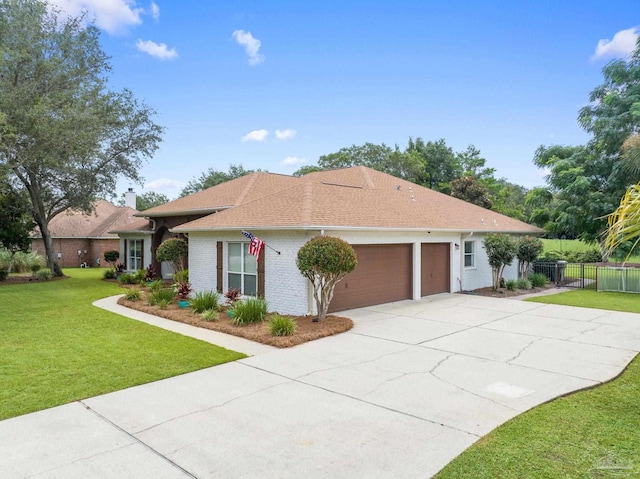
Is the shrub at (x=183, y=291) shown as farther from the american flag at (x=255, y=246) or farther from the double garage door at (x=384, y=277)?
the double garage door at (x=384, y=277)

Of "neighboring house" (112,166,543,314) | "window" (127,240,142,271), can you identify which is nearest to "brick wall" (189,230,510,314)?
"neighboring house" (112,166,543,314)

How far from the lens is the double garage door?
12652 millimetres

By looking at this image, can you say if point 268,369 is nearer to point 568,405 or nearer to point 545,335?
point 568,405

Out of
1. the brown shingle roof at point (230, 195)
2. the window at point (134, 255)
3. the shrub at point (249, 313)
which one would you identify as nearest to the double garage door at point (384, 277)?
the shrub at point (249, 313)

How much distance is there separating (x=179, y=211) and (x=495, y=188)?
33.0m

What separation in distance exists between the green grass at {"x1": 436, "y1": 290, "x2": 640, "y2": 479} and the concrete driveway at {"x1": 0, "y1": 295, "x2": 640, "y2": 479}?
0.23 m

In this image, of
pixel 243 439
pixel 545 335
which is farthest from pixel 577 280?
pixel 243 439

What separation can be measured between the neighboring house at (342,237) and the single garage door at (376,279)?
3 cm

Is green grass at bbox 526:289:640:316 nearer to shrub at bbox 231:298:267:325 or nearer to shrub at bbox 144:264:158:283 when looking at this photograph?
shrub at bbox 231:298:267:325

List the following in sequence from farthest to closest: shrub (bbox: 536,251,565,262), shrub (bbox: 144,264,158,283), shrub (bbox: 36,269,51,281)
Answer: shrub (bbox: 36,269,51,281) < shrub (bbox: 536,251,565,262) < shrub (bbox: 144,264,158,283)

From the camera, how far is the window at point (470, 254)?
17797 millimetres

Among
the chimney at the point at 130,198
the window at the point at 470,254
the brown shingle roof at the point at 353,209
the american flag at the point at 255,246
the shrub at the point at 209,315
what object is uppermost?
the chimney at the point at 130,198

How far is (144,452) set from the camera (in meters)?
4.25

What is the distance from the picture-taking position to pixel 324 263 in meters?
9.92
